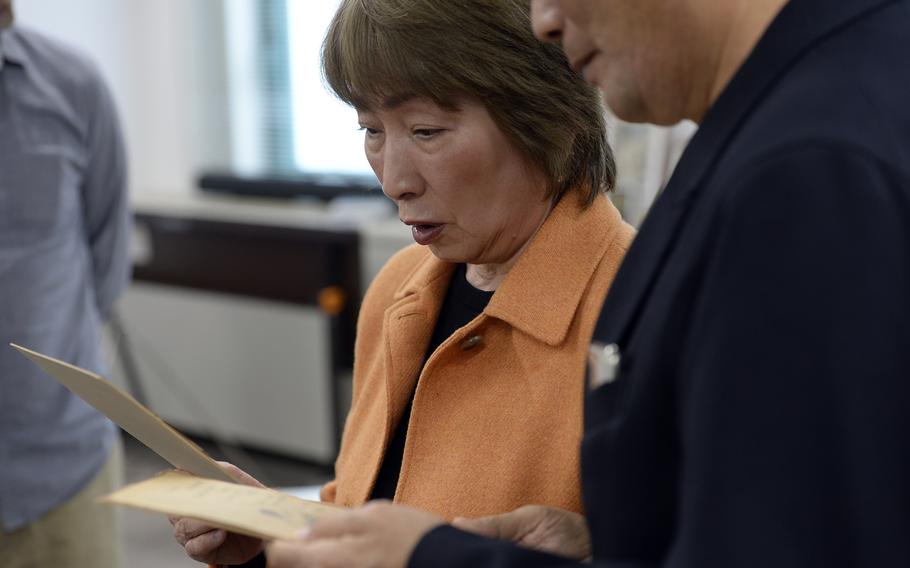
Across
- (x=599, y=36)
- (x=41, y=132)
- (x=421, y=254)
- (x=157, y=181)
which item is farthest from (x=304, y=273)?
(x=599, y=36)

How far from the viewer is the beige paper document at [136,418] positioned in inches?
39.1

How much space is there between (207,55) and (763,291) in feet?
13.2

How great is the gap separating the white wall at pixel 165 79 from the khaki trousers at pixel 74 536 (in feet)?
7.97

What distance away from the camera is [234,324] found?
13.1 feet

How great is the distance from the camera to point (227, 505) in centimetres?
92

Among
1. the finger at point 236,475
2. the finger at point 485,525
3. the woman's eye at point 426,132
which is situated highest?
the woman's eye at point 426,132

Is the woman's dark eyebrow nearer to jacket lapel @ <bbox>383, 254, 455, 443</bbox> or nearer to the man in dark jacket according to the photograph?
jacket lapel @ <bbox>383, 254, 455, 443</bbox>

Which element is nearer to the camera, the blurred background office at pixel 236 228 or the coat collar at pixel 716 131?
the coat collar at pixel 716 131

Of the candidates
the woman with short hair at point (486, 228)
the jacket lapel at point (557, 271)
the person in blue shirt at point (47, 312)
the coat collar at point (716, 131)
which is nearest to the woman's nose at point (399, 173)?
the woman with short hair at point (486, 228)

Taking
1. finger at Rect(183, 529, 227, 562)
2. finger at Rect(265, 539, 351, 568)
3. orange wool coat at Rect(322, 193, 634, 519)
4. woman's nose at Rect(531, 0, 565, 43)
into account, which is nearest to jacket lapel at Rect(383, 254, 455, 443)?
orange wool coat at Rect(322, 193, 634, 519)

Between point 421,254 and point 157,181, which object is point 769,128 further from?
point 157,181

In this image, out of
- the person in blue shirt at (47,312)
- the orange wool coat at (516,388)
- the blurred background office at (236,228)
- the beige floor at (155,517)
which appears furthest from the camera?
the blurred background office at (236,228)

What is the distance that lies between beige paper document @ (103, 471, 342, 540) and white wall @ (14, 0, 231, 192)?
3.54 metres

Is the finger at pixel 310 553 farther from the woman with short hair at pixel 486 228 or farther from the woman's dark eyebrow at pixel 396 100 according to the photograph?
the woman's dark eyebrow at pixel 396 100
